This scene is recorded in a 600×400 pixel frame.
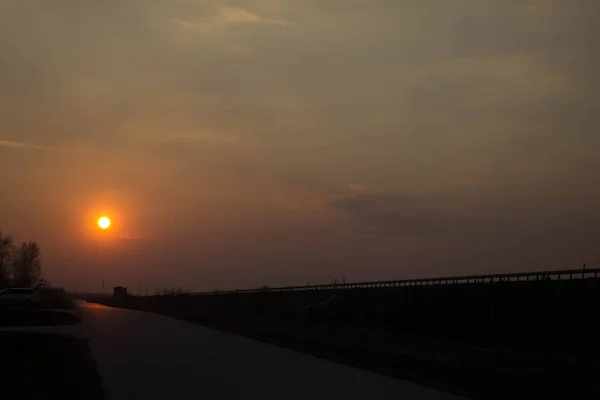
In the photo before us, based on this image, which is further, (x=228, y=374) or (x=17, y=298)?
(x=17, y=298)

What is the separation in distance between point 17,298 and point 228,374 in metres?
53.4

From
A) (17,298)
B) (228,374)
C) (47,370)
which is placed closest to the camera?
(228,374)

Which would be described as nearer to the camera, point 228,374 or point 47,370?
point 228,374

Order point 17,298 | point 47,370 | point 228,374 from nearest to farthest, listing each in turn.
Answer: point 228,374
point 47,370
point 17,298

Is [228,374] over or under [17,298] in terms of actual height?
under

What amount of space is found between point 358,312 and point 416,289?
4232 mm

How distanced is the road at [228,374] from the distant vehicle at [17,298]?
4032 centimetres

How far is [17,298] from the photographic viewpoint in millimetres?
67750

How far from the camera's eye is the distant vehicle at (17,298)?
6712 centimetres

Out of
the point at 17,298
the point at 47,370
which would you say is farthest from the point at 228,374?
the point at 17,298

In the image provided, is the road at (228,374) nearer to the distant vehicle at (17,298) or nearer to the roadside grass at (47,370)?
the roadside grass at (47,370)

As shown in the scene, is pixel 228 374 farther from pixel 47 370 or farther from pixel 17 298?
pixel 17 298

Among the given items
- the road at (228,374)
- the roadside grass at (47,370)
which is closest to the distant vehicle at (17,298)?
the roadside grass at (47,370)

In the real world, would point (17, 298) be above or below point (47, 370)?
above
